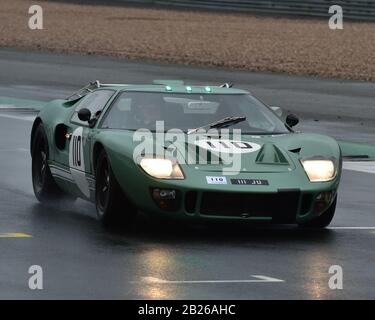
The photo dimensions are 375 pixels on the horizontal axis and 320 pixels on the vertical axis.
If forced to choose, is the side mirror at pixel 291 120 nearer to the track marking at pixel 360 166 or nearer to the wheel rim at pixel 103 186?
the wheel rim at pixel 103 186

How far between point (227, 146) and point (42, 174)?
2.56 m

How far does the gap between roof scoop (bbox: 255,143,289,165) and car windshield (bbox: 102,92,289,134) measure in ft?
1.76

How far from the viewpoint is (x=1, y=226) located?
464 inches

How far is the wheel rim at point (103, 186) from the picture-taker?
38.5ft

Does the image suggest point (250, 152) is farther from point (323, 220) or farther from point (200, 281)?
point (200, 281)

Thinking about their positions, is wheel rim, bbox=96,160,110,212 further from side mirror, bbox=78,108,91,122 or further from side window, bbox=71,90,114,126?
side window, bbox=71,90,114,126

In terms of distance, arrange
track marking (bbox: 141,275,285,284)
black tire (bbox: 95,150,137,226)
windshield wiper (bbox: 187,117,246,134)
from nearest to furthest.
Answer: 1. track marking (bbox: 141,275,285,284)
2. black tire (bbox: 95,150,137,226)
3. windshield wiper (bbox: 187,117,246,134)

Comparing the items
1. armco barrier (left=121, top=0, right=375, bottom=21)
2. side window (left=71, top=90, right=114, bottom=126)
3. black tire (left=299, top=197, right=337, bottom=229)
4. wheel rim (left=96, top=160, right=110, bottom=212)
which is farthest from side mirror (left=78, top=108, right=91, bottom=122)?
armco barrier (left=121, top=0, right=375, bottom=21)

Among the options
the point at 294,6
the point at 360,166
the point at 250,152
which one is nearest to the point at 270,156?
the point at 250,152

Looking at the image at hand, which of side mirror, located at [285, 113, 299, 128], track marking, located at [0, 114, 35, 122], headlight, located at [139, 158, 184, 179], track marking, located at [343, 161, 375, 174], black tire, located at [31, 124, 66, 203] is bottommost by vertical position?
track marking, located at [0, 114, 35, 122]

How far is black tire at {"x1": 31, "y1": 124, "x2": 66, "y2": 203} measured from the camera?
13391mm

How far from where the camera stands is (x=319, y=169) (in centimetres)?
1161

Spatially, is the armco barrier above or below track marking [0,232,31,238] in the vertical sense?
below
